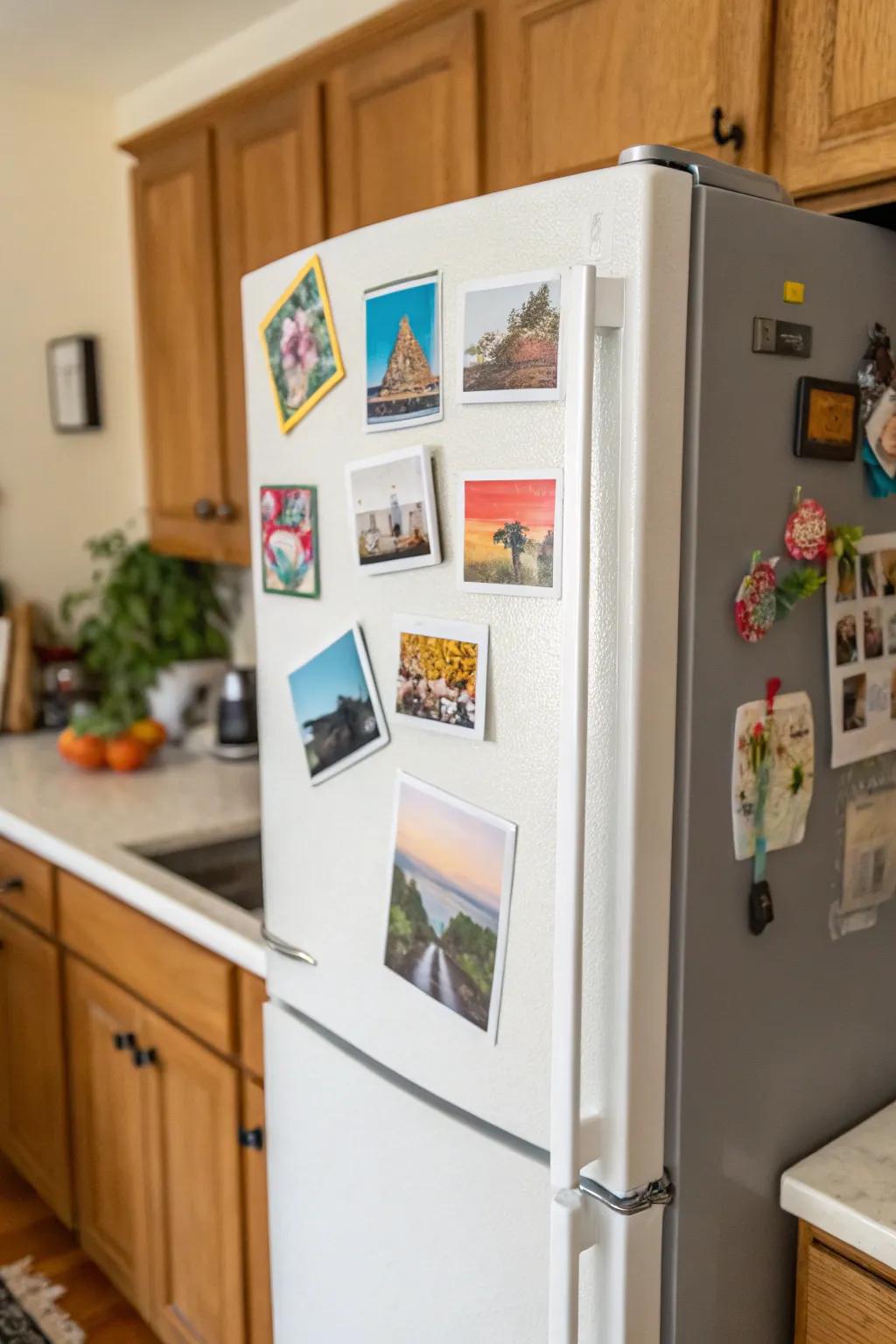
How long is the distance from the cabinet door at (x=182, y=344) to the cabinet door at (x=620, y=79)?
0.86 meters

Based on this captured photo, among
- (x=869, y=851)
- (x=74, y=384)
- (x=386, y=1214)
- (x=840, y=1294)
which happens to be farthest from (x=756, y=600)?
(x=74, y=384)

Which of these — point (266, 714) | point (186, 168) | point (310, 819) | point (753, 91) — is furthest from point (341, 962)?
point (186, 168)

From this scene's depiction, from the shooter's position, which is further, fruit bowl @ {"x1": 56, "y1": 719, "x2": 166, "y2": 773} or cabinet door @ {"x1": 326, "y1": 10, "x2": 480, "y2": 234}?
fruit bowl @ {"x1": 56, "y1": 719, "x2": 166, "y2": 773}

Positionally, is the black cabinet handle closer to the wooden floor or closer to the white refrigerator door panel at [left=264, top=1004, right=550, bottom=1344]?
the white refrigerator door panel at [left=264, top=1004, right=550, bottom=1344]

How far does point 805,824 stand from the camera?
3.53ft

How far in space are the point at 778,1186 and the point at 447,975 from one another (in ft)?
1.27

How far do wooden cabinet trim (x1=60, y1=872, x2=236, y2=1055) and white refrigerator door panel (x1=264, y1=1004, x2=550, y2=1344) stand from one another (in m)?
0.17

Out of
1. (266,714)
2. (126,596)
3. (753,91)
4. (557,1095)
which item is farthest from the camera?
(126,596)

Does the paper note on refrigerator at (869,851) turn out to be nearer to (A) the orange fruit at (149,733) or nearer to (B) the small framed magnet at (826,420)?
(B) the small framed magnet at (826,420)

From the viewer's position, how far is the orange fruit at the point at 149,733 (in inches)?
99.3

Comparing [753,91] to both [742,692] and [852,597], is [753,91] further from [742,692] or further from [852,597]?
[742,692]

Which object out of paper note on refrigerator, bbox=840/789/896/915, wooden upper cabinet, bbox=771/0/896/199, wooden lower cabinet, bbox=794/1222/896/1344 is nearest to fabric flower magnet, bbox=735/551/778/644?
paper note on refrigerator, bbox=840/789/896/915

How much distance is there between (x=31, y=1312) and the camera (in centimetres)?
Result: 201

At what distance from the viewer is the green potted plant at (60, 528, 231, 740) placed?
2760mm
